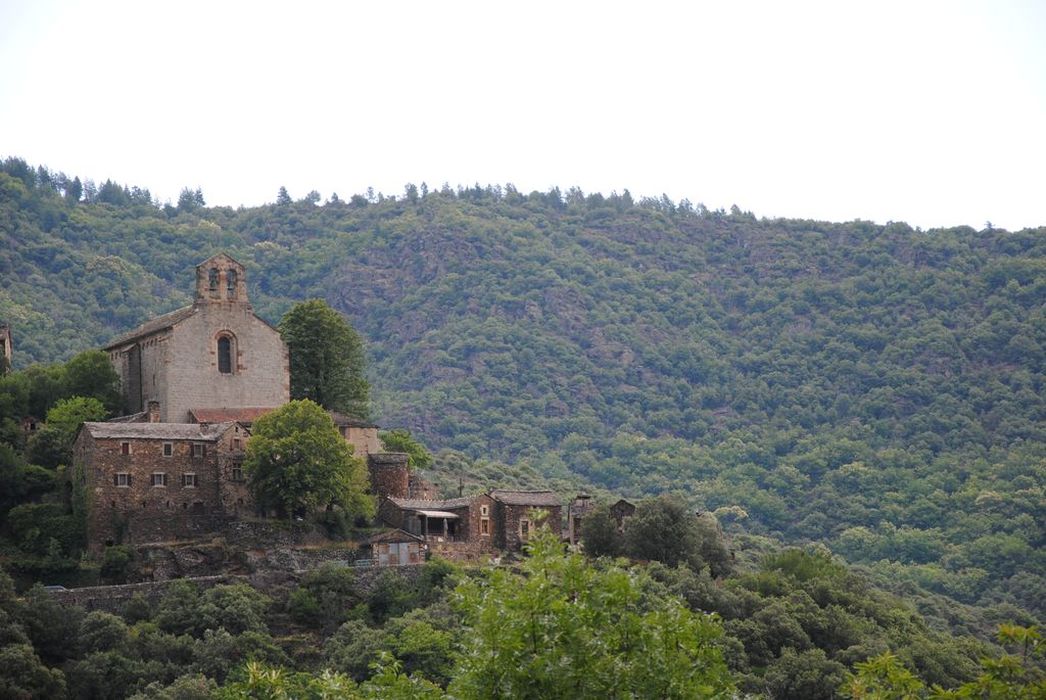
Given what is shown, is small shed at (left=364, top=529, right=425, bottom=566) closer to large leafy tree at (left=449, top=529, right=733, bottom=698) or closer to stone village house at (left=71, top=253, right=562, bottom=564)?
stone village house at (left=71, top=253, right=562, bottom=564)

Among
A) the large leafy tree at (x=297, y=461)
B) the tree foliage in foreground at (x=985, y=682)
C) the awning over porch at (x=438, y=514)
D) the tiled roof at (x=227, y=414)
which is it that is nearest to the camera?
the tree foliage in foreground at (x=985, y=682)

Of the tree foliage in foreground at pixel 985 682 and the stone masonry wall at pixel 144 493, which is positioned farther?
the stone masonry wall at pixel 144 493

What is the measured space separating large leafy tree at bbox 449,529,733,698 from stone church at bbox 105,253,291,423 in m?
51.5

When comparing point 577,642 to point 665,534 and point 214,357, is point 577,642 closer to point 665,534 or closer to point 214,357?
point 665,534

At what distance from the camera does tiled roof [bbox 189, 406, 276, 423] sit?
289 ft

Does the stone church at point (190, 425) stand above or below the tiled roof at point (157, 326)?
below

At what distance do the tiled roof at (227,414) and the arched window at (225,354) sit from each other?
2.01m

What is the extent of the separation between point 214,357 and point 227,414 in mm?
2923

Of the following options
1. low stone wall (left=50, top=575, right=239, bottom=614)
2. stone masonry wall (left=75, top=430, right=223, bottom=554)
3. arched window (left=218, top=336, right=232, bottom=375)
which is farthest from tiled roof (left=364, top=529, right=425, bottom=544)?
arched window (left=218, top=336, right=232, bottom=375)

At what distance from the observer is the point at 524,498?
293ft

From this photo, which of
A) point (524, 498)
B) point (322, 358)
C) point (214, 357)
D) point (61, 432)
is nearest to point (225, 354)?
point (214, 357)

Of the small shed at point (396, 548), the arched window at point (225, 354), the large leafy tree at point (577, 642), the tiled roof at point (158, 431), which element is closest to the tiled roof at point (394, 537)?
the small shed at point (396, 548)

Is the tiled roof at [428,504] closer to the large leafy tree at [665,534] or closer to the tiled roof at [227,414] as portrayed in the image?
the tiled roof at [227,414]

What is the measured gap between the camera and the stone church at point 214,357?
8888cm
